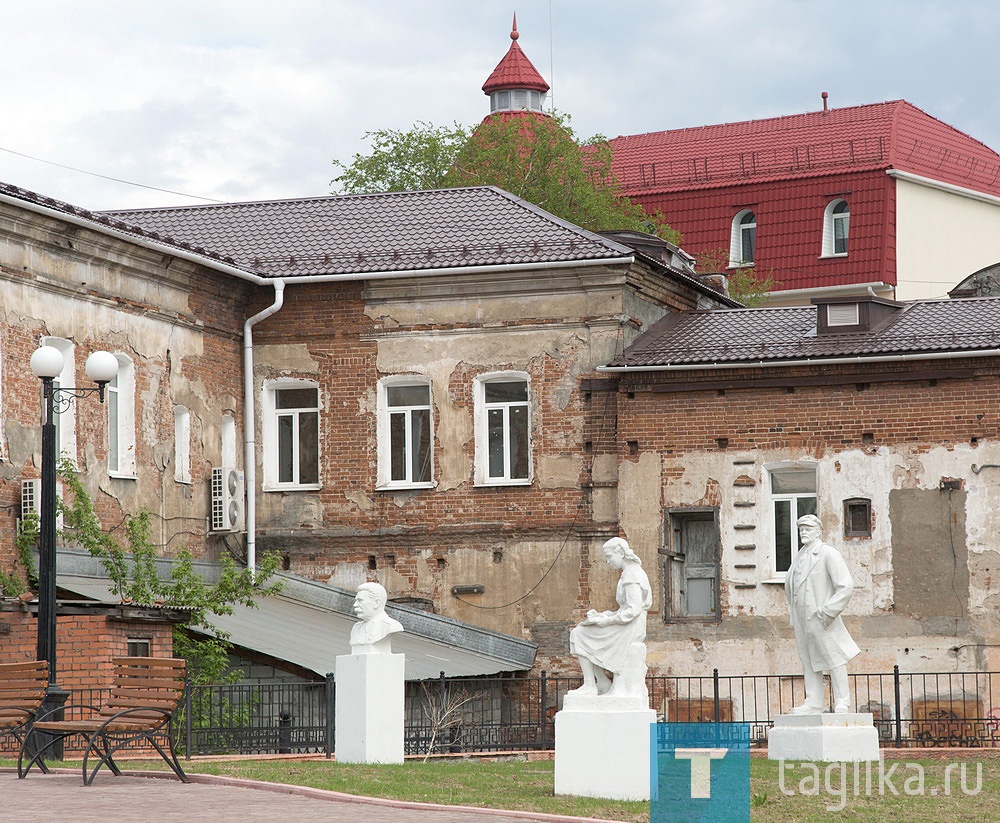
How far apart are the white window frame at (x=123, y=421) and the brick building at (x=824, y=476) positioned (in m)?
6.62

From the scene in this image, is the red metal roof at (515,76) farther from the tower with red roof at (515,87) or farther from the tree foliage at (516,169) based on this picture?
the tree foliage at (516,169)

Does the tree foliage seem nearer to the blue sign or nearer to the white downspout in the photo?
the white downspout

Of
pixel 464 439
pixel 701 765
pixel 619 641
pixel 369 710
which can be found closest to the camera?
pixel 619 641

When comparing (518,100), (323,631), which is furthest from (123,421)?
(518,100)

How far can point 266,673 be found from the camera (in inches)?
893

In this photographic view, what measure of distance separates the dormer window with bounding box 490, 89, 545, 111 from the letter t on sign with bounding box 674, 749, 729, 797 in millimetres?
34160

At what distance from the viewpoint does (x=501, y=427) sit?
1034 inches

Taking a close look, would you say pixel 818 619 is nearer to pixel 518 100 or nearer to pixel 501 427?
pixel 501 427

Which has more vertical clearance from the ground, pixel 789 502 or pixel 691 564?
pixel 789 502

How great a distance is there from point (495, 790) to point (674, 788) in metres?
1.46

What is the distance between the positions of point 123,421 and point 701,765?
1008 centimetres

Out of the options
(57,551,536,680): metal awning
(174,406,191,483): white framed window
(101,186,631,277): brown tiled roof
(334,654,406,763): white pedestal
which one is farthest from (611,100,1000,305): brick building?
(334,654,406,763): white pedestal

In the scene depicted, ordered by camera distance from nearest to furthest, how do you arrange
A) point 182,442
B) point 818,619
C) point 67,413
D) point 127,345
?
point 818,619 < point 67,413 < point 127,345 < point 182,442

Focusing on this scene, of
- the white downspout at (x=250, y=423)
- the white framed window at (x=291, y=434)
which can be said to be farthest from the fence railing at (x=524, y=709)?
the white framed window at (x=291, y=434)
